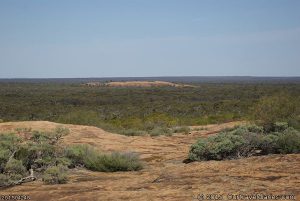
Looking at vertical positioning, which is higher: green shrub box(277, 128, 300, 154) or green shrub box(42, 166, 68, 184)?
green shrub box(277, 128, 300, 154)

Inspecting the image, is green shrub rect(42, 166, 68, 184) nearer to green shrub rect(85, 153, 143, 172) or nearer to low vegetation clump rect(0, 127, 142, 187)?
low vegetation clump rect(0, 127, 142, 187)

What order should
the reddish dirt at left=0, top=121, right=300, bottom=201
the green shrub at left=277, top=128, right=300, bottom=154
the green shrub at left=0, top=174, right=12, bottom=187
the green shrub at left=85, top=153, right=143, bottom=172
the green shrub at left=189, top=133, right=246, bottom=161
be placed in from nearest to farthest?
the reddish dirt at left=0, top=121, right=300, bottom=201, the green shrub at left=0, top=174, right=12, bottom=187, the green shrub at left=85, top=153, right=143, bottom=172, the green shrub at left=277, top=128, right=300, bottom=154, the green shrub at left=189, top=133, right=246, bottom=161

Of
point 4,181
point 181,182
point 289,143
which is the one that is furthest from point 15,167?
point 289,143

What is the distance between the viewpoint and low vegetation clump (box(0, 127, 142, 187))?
10370 mm

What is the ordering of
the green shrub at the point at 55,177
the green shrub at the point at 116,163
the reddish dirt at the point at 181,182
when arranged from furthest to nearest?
the green shrub at the point at 116,163, the green shrub at the point at 55,177, the reddish dirt at the point at 181,182

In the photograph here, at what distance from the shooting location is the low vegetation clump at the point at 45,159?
10.4 metres

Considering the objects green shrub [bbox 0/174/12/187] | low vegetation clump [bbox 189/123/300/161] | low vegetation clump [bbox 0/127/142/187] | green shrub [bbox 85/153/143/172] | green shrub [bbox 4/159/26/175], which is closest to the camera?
green shrub [bbox 0/174/12/187]

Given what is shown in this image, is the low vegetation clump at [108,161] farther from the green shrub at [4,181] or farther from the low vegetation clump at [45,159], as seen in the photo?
the green shrub at [4,181]

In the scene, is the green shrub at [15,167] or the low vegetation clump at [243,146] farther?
the low vegetation clump at [243,146]

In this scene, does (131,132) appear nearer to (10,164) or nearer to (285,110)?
(285,110)

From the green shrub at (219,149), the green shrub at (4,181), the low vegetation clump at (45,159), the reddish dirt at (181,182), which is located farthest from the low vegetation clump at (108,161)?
the green shrub at (4,181)

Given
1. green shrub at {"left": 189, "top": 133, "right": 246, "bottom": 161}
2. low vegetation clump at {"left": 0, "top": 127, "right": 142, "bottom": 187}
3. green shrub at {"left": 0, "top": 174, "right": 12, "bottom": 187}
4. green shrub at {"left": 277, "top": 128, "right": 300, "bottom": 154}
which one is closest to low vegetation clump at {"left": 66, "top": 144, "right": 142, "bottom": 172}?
low vegetation clump at {"left": 0, "top": 127, "right": 142, "bottom": 187}

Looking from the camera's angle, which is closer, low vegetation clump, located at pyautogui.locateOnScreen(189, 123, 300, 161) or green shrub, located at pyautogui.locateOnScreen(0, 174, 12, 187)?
green shrub, located at pyautogui.locateOnScreen(0, 174, 12, 187)

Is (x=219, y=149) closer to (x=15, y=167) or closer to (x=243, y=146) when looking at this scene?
(x=243, y=146)
